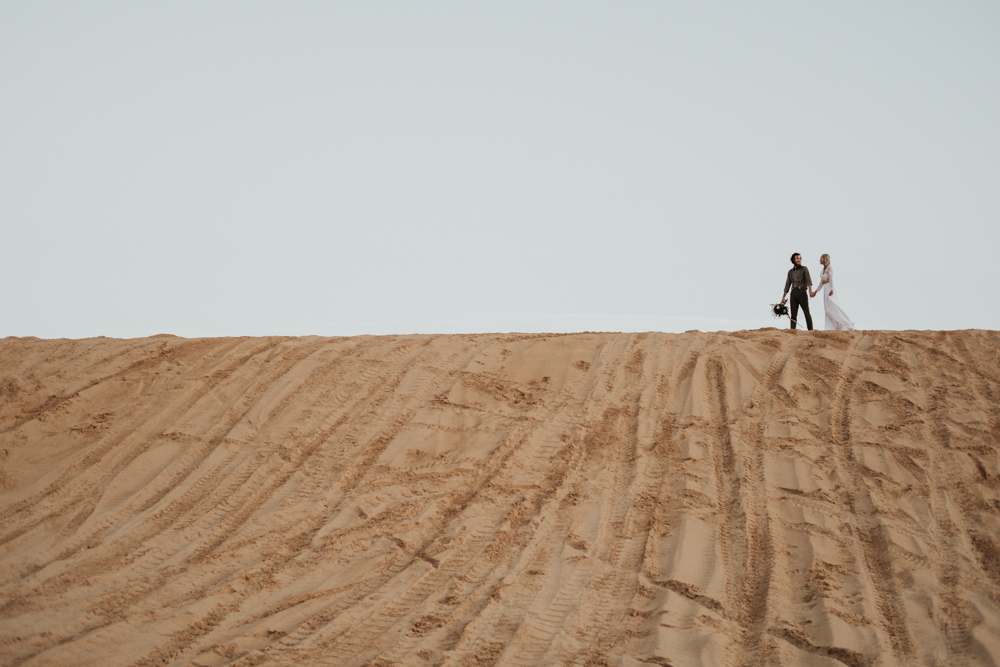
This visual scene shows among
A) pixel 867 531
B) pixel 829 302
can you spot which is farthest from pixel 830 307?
pixel 867 531

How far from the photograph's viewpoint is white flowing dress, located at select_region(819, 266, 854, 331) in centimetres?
940

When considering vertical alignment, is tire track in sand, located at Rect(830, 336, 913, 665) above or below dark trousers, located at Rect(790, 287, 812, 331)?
below

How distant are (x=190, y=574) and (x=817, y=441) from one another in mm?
5206

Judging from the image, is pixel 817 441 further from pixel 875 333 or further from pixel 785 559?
pixel 875 333

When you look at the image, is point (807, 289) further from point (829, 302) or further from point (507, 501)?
point (507, 501)

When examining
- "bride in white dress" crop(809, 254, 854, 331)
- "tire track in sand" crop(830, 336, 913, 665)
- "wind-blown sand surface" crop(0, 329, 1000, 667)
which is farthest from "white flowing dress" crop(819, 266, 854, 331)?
"tire track in sand" crop(830, 336, 913, 665)

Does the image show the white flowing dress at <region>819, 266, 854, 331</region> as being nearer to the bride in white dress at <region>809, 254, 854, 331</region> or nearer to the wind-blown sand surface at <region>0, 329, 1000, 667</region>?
the bride in white dress at <region>809, 254, 854, 331</region>

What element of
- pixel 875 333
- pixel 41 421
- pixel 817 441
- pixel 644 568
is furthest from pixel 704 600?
pixel 41 421

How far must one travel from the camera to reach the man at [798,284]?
9461mm

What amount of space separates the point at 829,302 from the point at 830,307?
0.07 meters

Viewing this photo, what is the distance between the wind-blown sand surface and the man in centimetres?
167

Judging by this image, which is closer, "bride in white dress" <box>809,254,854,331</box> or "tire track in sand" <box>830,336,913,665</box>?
"tire track in sand" <box>830,336,913,665</box>

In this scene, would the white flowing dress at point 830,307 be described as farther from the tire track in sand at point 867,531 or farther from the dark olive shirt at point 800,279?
the tire track in sand at point 867,531

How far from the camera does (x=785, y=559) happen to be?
497 centimetres
